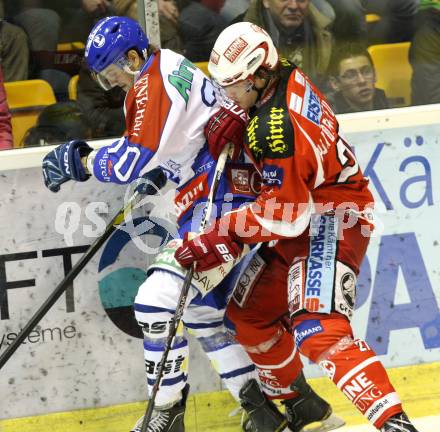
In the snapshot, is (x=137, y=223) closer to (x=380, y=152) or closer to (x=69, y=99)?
(x=69, y=99)

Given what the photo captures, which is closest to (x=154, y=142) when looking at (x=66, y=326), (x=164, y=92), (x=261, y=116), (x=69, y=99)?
(x=164, y=92)

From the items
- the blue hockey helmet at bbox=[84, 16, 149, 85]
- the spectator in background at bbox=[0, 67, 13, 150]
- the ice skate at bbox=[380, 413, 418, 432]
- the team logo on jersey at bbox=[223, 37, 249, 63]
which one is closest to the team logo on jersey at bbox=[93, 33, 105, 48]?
the blue hockey helmet at bbox=[84, 16, 149, 85]

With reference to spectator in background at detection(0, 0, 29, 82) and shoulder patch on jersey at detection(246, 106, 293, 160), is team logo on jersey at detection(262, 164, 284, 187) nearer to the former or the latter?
shoulder patch on jersey at detection(246, 106, 293, 160)

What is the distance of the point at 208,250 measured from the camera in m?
3.44

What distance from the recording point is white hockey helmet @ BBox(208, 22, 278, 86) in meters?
3.28

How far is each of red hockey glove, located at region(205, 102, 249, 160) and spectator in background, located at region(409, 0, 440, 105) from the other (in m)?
0.97

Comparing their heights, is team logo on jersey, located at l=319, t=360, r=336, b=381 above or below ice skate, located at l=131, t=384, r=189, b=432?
above

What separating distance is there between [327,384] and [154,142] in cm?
139

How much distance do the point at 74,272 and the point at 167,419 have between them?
0.65 meters

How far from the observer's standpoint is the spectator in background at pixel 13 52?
13.1 ft

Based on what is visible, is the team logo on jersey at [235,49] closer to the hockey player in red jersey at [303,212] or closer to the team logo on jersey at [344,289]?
the hockey player in red jersey at [303,212]

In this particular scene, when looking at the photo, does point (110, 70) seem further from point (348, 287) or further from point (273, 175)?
point (348, 287)

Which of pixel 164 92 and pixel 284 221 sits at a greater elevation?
pixel 164 92

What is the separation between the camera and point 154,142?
11.4ft
